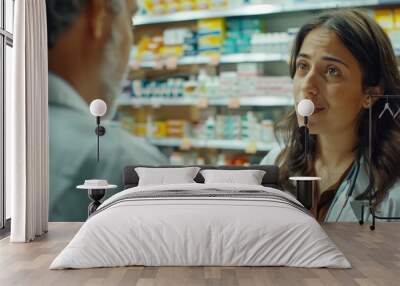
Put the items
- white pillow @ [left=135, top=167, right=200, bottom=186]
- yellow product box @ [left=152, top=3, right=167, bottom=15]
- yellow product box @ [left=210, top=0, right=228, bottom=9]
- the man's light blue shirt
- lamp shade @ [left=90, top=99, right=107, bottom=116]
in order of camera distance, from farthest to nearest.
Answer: the man's light blue shirt → yellow product box @ [left=152, top=3, right=167, bottom=15] → yellow product box @ [left=210, top=0, right=228, bottom=9] → lamp shade @ [left=90, top=99, right=107, bottom=116] → white pillow @ [left=135, top=167, right=200, bottom=186]

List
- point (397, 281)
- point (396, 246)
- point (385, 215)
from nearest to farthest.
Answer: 1. point (397, 281)
2. point (396, 246)
3. point (385, 215)

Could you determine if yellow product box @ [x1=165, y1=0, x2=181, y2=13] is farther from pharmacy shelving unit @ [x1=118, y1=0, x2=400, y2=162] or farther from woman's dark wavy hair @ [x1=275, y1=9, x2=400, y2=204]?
woman's dark wavy hair @ [x1=275, y1=9, x2=400, y2=204]

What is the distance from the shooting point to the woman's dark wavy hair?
6.93m

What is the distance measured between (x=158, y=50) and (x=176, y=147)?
1.15m

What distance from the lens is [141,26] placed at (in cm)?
737

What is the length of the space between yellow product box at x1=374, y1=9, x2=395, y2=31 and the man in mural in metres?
2.78

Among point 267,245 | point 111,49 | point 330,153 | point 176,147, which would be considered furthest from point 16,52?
point 330,153

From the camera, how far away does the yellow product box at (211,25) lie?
23.5 ft

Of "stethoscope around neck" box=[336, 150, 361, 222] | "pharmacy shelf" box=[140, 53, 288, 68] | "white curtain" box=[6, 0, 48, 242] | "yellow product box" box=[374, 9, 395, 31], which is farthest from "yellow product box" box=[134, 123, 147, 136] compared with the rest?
"yellow product box" box=[374, 9, 395, 31]

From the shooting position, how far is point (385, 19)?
274 inches

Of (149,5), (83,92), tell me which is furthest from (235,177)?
(149,5)

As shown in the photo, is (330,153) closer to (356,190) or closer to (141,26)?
(356,190)

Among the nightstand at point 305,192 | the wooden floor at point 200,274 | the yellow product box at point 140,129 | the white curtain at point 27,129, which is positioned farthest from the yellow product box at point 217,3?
the wooden floor at point 200,274

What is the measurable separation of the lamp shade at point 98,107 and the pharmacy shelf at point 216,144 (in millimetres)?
777
